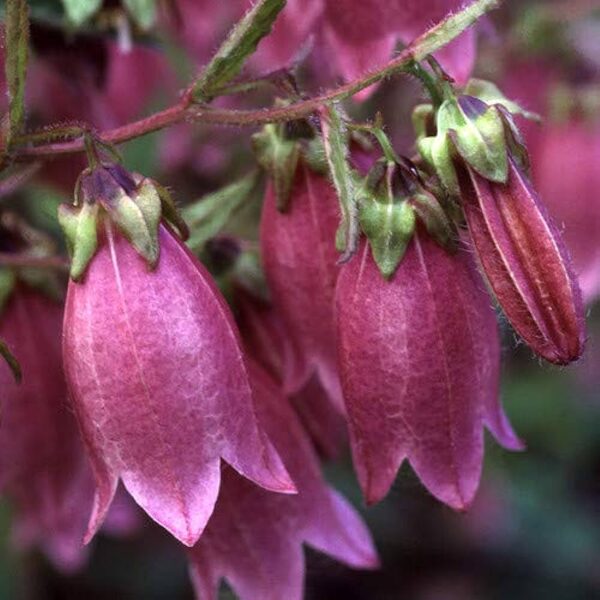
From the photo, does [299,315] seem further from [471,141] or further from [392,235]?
[471,141]

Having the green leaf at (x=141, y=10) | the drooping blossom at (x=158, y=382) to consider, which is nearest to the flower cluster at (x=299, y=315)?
the drooping blossom at (x=158, y=382)

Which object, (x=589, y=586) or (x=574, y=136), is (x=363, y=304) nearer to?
(x=574, y=136)

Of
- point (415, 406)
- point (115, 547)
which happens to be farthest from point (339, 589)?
point (415, 406)

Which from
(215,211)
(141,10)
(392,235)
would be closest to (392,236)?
(392,235)

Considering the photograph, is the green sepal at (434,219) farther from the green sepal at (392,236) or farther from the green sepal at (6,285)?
the green sepal at (6,285)

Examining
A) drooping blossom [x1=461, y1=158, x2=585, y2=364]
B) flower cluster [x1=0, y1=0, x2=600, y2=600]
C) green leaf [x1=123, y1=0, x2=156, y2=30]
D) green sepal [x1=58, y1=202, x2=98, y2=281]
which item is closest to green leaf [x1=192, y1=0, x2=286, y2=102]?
flower cluster [x1=0, y1=0, x2=600, y2=600]

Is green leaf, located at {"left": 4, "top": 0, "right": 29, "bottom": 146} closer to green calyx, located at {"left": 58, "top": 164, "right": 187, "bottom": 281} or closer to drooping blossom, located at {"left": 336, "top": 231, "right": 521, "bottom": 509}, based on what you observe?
green calyx, located at {"left": 58, "top": 164, "right": 187, "bottom": 281}
